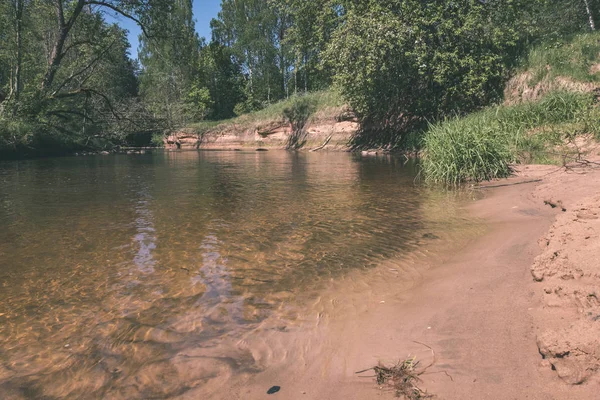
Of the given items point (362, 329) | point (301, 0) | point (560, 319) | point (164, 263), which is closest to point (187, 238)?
point (164, 263)

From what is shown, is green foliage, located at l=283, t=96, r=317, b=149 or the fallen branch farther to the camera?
green foliage, located at l=283, t=96, r=317, b=149

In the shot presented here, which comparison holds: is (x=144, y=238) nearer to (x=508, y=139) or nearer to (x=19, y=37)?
(x=508, y=139)

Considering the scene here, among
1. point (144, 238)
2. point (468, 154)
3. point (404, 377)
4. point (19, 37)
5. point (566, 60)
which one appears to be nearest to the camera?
point (404, 377)

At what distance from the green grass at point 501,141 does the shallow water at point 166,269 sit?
143cm

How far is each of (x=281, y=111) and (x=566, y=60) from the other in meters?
23.9

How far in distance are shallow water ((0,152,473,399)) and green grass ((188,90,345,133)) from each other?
65.4ft

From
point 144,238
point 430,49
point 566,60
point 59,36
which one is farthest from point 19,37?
point 566,60

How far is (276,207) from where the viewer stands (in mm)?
7383

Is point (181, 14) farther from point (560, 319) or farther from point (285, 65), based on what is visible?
point (560, 319)

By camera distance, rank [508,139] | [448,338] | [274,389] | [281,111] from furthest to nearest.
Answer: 1. [281,111]
2. [508,139]
3. [448,338]
4. [274,389]

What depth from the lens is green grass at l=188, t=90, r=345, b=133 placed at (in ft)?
102

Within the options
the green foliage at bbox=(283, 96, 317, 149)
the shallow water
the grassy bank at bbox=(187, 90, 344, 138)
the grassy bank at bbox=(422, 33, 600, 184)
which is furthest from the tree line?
the shallow water

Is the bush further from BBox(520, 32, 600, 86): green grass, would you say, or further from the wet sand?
BBox(520, 32, 600, 86): green grass

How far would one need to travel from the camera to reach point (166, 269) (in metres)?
4.16
